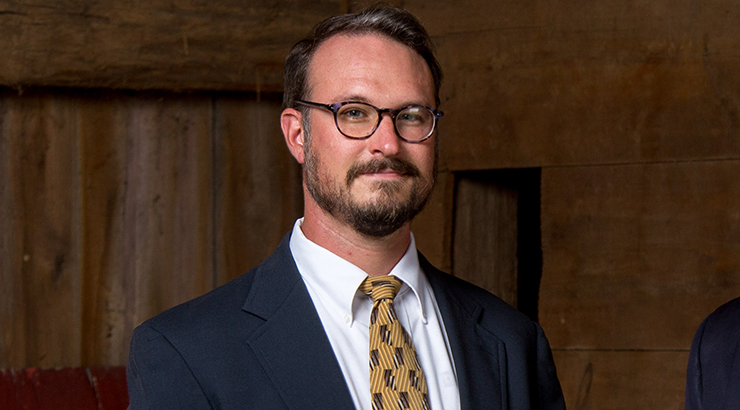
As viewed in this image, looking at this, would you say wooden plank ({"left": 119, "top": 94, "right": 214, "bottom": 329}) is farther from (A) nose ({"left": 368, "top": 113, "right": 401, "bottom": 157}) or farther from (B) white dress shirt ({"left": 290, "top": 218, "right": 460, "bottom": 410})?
(A) nose ({"left": 368, "top": 113, "right": 401, "bottom": 157})

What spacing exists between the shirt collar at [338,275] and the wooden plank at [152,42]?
987 mm

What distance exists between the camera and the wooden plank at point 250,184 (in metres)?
2.76

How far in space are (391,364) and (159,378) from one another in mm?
424

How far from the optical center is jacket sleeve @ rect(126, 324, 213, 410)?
1.58m

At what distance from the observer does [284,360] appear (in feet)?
5.46

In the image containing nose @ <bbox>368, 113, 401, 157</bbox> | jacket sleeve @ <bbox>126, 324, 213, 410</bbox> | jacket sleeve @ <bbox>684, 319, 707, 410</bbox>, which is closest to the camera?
jacket sleeve @ <bbox>126, 324, 213, 410</bbox>

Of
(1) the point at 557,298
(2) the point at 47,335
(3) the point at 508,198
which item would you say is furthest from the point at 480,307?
(2) the point at 47,335

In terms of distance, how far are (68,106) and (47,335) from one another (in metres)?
0.67

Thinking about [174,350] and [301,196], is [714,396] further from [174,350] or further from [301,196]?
[301,196]

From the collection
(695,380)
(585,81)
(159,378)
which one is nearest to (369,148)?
(159,378)

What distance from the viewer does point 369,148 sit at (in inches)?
67.8

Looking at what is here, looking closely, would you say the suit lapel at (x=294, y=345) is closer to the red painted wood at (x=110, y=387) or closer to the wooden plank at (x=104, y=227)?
the red painted wood at (x=110, y=387)

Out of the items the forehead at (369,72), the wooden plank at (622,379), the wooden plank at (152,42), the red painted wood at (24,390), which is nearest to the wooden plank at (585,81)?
the wooden plank at (152,42)

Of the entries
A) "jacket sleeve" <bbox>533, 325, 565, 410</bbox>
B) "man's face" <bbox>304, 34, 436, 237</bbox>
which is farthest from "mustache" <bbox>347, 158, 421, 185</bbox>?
"jacket sleeve" <bbox>533, 325, 565, 410</bbox>
